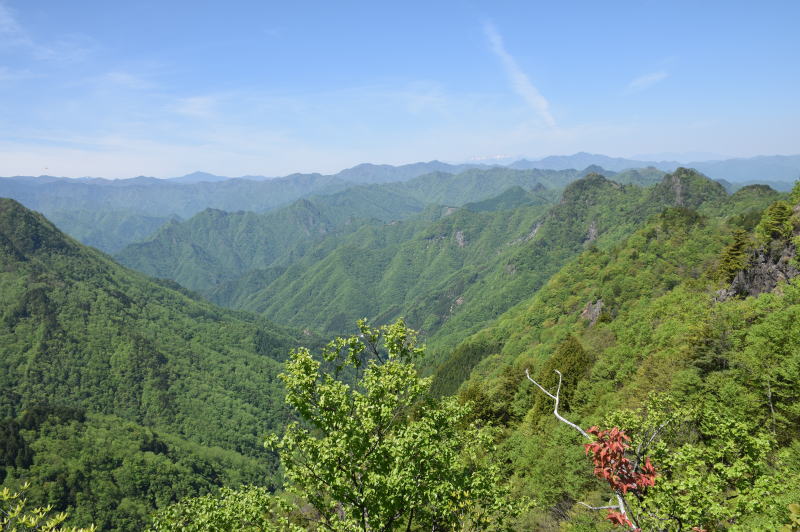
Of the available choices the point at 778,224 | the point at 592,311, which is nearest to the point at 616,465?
the point at 778,224

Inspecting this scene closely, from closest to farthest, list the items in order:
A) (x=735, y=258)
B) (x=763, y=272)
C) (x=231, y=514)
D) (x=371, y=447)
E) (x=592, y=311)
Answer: (x=371, y=447) → (x=231, y=514) → (x=763, y=272) → (x=735, y=258) → (x=592, y=311)

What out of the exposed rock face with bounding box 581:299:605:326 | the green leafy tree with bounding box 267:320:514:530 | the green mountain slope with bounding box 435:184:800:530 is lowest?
the exposed rock face with bounding box 581:299:605:326

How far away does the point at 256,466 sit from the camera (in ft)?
632

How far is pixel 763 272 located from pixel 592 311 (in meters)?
60.5

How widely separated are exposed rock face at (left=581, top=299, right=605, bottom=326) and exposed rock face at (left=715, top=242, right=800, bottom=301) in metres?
49.7

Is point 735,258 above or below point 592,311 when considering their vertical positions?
above

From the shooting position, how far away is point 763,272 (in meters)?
55.1

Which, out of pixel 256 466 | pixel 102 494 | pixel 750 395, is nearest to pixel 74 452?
pixel 102 494

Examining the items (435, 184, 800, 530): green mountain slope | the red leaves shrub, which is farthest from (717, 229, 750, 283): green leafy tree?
the red leaves shrub

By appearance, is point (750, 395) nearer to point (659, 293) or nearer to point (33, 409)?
point (659, 293)

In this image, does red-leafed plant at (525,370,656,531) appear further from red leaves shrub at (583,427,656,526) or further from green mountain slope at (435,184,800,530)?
green mountain slope at (435,184,800,530)

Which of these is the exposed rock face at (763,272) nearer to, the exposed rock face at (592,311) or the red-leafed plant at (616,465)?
the exposed rock face at (592,311)

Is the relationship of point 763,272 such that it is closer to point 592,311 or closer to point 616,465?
point 592,311

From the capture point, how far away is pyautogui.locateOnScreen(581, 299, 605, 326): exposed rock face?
10956 cm
